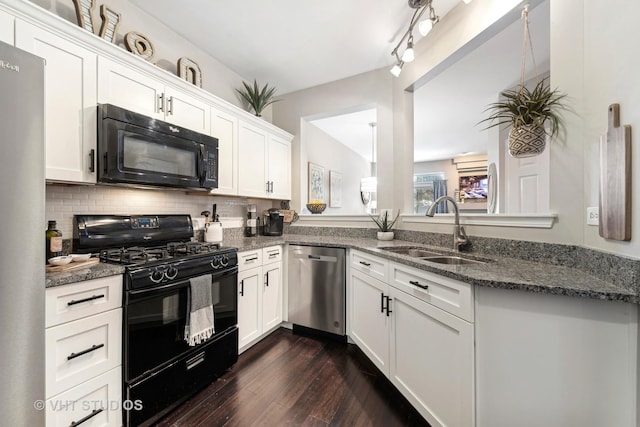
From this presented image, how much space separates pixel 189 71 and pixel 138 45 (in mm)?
417

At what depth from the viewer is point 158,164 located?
175cm

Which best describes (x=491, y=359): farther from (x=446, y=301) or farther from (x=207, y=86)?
(x=207, y=86)

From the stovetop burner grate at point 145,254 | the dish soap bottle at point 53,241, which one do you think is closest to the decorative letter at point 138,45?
the dish soap bottle at point 53,241

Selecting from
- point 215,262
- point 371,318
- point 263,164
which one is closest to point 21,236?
point 215,262

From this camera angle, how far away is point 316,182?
4.03 m

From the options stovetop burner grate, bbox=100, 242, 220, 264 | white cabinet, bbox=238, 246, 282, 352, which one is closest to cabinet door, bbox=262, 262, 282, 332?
white cabinet, bbox=238, 246, 282, 352

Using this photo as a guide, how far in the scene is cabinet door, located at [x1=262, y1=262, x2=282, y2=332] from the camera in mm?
2381

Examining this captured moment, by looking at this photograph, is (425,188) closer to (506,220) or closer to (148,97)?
(506,220)

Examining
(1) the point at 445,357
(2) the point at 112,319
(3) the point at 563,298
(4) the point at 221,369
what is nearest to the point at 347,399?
(1) the point at 445,357

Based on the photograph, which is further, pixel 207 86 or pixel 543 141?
pixel 207 86

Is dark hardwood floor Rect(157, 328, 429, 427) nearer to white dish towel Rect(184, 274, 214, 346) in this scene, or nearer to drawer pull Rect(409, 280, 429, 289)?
white dish towel Rect(184, 274, 214, 346)

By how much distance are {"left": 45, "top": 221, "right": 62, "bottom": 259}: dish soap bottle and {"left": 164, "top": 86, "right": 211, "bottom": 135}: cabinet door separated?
3.22ft

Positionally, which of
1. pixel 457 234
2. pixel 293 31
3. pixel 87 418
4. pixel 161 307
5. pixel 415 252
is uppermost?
pixel 293 31

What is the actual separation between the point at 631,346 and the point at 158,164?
97.6 inches
